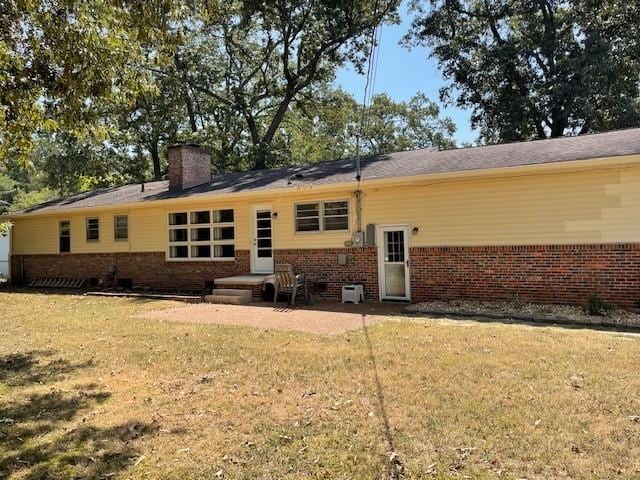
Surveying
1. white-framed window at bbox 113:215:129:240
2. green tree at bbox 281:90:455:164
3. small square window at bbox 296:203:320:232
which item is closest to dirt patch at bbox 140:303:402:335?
small square window at bbox 296:203:320:232

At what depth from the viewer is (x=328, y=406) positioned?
4480mm

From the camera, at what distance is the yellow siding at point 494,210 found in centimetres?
Result: 915

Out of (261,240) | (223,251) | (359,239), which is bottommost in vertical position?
(223,251)

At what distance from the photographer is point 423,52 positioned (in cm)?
2539

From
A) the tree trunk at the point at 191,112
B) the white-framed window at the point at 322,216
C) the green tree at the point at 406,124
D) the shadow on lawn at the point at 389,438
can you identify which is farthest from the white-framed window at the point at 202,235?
the green tree at the point at 406,124

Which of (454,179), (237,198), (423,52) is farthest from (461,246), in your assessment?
(423,52)

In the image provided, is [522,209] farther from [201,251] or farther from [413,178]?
[201,251]

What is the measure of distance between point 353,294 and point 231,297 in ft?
10.7

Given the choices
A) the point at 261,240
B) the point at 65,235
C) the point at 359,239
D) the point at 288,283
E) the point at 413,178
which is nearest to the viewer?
the point at 413,178

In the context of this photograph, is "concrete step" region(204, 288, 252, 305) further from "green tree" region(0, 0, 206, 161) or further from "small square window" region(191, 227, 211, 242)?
"green tree" region(0, 0, 206, 161)

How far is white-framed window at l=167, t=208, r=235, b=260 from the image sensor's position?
1421cm

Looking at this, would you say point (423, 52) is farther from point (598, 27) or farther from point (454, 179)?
point (454, 179)

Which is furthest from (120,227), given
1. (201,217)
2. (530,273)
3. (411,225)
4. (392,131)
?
(392,131)

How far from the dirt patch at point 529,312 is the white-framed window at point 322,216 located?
3006 mm
